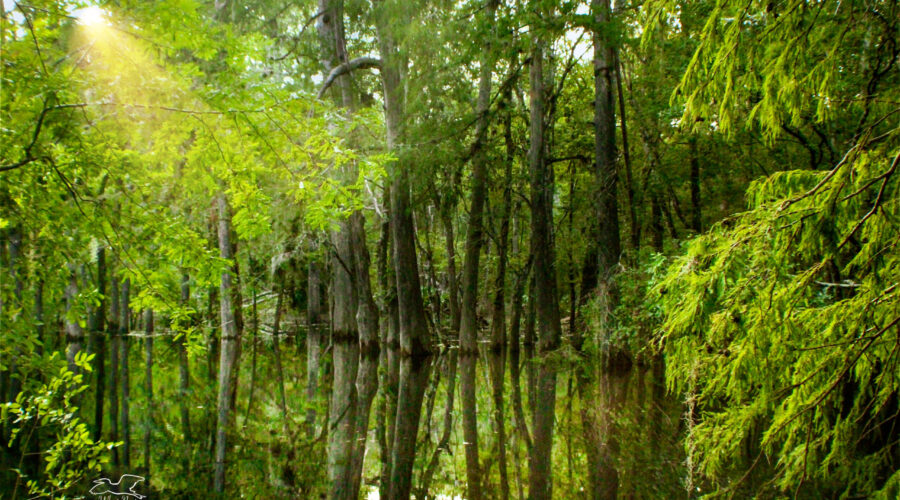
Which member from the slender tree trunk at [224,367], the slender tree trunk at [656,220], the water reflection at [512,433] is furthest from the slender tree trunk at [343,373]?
the slender tree trunk at [656,220]

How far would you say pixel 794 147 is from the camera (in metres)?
15.4

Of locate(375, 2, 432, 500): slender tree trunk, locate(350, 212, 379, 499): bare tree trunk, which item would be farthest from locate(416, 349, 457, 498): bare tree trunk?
locate(350, 212, 379, 499): bare tree trunk

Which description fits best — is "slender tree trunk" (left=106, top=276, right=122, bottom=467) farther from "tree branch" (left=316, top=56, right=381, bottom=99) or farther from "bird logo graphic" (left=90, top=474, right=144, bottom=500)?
"tree branch" (left=316, top=56, right=381, bottom=99)

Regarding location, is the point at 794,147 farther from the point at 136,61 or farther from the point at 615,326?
the point at 136,61

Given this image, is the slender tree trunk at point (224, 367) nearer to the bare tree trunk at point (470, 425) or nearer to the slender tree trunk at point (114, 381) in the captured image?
the slender tree trunk at point (114, 381)

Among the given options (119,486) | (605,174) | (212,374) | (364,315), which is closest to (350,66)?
(364,315)

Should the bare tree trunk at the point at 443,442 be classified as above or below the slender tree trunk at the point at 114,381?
below

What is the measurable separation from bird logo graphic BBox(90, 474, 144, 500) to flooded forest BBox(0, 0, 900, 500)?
0.04m

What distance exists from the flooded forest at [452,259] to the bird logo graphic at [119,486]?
0.04m

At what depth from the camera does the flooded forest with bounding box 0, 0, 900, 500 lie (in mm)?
2883

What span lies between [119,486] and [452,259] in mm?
13478

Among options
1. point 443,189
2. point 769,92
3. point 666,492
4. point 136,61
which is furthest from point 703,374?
point 443,189

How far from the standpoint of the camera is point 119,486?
5.30 metres

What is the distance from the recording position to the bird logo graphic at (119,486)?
505cm
